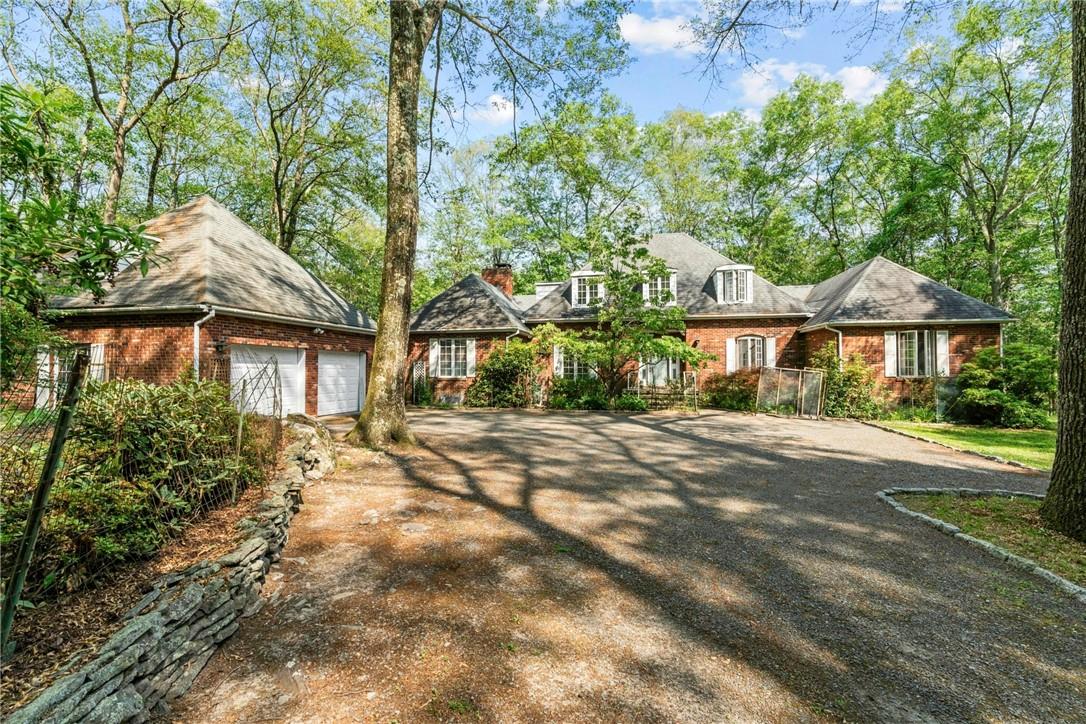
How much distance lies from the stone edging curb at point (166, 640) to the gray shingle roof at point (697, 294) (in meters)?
15.4

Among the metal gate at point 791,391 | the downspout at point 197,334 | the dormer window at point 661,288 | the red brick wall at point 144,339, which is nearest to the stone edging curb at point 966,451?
the metal gate at point 791,391

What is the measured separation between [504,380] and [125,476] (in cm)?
1358

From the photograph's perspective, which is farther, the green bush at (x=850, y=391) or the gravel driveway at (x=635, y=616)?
the green bush at (x=850, y=391)

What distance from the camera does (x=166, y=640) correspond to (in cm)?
249

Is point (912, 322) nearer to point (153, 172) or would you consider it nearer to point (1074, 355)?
point (1074, 355)

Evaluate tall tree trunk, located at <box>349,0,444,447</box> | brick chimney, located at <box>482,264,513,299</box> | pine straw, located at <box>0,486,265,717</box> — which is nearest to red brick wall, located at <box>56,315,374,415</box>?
tall tree trunk, located at <box>349,0,444,447</box>

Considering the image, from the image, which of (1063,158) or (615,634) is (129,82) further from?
(1063,158)

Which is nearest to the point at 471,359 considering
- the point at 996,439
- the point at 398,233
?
the point at 398,233

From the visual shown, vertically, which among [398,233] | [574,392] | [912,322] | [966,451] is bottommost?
[966,451]

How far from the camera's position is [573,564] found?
3934 millimetres

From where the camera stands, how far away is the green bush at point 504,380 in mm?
16781

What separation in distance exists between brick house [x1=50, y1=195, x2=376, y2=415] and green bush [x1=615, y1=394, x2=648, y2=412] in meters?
9.37

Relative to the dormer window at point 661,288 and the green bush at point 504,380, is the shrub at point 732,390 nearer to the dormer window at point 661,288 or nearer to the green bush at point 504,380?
the dormer window at point 661,288

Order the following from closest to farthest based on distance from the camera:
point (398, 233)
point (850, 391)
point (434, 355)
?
point (398, 233), point (850, 391), point (434, 355)
